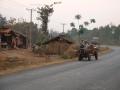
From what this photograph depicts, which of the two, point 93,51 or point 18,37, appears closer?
point 93,51

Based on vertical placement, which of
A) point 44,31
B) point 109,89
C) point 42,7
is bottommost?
point 109,89

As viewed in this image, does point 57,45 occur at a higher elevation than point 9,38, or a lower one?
lower

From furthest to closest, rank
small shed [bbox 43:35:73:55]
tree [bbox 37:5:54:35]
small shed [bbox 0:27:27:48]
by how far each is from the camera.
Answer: tree [bbox 37:5:54:35] < small shed [bbox 43:35:73:55] < small shed [bbox 0:27:27:48]

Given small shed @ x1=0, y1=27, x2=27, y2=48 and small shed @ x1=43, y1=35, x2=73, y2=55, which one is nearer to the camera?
small shed @ x1=0, y1=27, x2=27, y2=48

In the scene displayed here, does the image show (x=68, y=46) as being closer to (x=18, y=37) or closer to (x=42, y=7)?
(x=18, y=37)

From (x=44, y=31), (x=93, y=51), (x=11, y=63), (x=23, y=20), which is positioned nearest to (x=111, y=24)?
(x=23, y=20)

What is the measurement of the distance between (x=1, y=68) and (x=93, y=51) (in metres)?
19.3

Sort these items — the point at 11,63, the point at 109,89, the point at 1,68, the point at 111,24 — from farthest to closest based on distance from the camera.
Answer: the point at 111,24
the point at 11,63
the point at 1,68
the point at 109,89

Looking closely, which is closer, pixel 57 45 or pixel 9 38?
pixel 57 45

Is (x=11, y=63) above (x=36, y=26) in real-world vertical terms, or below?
below

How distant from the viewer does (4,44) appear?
5297 centimetres

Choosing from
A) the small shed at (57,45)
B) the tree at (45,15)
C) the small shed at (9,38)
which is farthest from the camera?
the tree at (45,15)

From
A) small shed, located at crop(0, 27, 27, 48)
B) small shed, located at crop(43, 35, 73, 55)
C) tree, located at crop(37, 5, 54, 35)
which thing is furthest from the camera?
tree, located at crop(37, 5, 54, 35)

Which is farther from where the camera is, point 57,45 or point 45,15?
point 45,15
